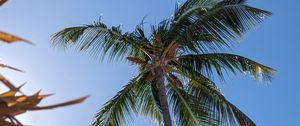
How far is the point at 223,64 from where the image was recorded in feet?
37.6

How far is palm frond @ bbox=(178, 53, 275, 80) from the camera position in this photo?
37.3ft

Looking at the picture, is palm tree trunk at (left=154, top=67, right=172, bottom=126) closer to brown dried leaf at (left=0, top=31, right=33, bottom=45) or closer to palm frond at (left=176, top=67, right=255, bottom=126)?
palm frond at (left=176, top=67, right=255, bottom=126)

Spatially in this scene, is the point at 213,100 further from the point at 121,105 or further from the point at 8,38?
the point at 8,38

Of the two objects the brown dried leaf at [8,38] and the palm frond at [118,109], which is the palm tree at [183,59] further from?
the brown dried leaf at [8,38]

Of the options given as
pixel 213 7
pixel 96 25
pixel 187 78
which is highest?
pixel 96 25

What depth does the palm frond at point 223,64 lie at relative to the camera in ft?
37.3

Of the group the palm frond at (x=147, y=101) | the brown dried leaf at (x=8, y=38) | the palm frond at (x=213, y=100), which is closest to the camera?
the brown dried leaf at (x=8, y=38)

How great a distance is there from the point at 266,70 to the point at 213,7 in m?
1.84

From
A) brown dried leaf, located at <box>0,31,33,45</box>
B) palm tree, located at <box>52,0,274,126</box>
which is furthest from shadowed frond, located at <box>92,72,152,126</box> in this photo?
brown dried leaf, located at <box>0,31,33,45</box>

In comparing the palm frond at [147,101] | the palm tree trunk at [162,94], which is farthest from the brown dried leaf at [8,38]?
the palm frond at [147,101]

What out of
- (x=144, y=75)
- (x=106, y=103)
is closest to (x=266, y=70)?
(x=144, y=75)

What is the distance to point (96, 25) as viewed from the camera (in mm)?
11875

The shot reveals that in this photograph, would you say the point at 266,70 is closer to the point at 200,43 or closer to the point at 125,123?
the point at 200,43

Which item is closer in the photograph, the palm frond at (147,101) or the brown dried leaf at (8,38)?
the brown dried leaf at (8,38)
